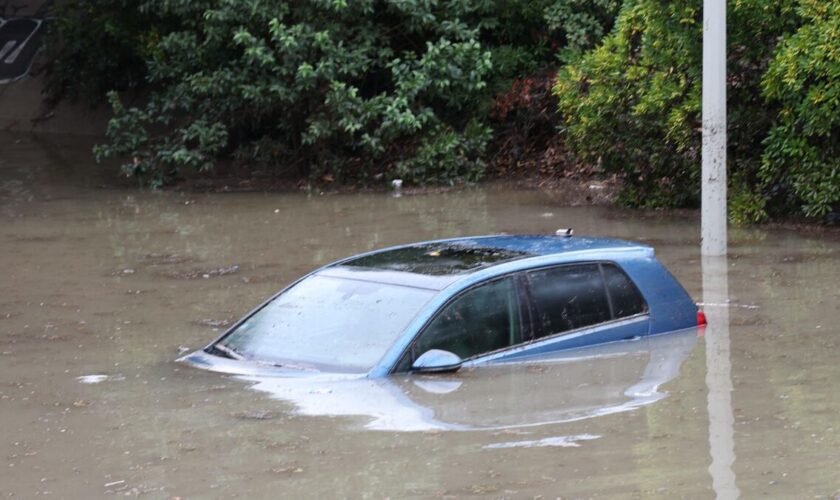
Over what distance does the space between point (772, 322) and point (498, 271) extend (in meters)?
3.19

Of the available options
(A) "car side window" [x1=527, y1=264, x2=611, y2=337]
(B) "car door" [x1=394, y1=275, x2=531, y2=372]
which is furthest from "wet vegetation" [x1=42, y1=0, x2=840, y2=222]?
(B) "car door" [x1=394, y1=275, x2=531, y2=372]

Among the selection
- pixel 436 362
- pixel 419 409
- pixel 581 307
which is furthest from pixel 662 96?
pixel 419 409

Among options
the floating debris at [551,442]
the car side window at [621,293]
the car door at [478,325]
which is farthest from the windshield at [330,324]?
the car side window at [621,293]

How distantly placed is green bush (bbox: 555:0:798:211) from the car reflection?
7.63 m

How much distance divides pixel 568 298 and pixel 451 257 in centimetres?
75

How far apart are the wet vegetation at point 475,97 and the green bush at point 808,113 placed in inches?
1.0

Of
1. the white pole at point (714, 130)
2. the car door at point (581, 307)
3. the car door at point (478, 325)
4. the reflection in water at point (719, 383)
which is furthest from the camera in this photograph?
the white pole at point (714, 130)

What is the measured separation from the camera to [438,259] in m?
8.09

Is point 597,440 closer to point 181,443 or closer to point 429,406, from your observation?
point 429,406

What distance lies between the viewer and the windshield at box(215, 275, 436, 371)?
750 centimetres

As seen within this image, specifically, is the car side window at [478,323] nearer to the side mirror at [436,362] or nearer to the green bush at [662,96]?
the side mirror at [436,362]

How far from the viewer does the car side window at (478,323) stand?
7473 millimetres

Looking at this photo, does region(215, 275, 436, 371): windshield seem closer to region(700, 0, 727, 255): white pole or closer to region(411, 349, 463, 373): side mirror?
region(411, 349, 463, 373): side mirror

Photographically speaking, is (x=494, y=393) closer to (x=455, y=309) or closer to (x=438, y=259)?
(x=455, y=309)
